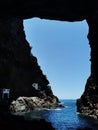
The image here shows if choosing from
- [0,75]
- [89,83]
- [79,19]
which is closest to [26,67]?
[0,75]

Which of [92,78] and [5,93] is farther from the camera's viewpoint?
[5,93]

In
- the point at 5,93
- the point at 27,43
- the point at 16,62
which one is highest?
the point at 27,43

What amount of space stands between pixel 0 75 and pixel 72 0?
8593cm

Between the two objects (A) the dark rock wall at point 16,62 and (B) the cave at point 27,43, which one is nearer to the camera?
(B) the cave at point 27,43

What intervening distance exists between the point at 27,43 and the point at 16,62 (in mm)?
13401

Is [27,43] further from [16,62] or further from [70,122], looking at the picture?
[70,122]

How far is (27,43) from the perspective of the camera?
14525cm

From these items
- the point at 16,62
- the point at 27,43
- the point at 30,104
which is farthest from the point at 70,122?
the point at 27,43

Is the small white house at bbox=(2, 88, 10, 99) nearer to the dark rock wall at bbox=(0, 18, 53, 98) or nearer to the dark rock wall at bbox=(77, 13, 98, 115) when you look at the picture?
the dark rock wall at bbox=(0, 18, 53, 98)

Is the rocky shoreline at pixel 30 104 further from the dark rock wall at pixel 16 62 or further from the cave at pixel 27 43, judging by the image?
the cave at pixel 27 43

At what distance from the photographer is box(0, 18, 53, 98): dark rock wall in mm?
126812

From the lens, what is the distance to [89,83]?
237 ft

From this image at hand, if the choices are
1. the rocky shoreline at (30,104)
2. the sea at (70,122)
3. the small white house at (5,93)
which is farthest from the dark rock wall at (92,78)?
the small white house at (5,93)

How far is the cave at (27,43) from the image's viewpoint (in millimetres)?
39219
